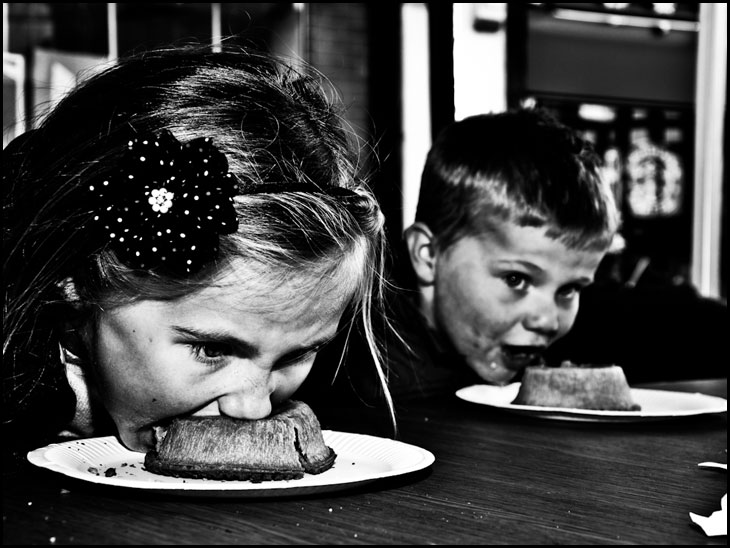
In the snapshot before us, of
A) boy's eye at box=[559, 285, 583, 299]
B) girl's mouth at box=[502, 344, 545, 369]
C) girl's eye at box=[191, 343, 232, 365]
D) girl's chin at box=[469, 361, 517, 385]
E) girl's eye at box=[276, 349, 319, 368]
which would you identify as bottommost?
girl's chin at box=[469, 361, 517, 385]

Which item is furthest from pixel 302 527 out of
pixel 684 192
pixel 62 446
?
pixel 684 192

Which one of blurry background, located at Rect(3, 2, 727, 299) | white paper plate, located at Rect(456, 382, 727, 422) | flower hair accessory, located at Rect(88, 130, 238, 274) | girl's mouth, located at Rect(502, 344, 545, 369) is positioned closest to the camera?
flower hair accessory, located at Rect(88, 130, 238, 274)

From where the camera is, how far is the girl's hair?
1225 millimetres

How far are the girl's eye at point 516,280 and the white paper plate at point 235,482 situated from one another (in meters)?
1.01

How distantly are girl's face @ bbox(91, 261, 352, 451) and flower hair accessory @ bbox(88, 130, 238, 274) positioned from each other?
0.05m

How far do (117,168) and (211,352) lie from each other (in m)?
0.26

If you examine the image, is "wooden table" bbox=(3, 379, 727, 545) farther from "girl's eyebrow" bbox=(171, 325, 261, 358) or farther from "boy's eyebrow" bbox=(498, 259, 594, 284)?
"boy's eyebrow" bbox=(498, 259, 594, 284)

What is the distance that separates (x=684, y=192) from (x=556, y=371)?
9.34 m

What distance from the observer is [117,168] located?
1.21 meters

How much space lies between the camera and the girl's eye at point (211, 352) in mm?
1189

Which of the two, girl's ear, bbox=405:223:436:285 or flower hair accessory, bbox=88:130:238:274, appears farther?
girl's ear, bbox=405:223:436:285

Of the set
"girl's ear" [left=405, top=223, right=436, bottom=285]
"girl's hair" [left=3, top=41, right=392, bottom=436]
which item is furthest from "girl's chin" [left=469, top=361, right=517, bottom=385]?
"girl's hair" [left=3, top=41, right=392, bottom=436]

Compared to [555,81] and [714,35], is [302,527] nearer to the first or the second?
[714,35]

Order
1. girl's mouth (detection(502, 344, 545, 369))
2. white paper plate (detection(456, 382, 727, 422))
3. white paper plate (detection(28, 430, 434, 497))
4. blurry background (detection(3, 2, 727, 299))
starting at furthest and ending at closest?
1. blurry background (detection(3, 2, 727, 299))
2. girl's mouth (detection(502, 344, 545, 369))
3. white paper plate (detection(456, 382, 727, 422))
4. white paper plate (detection(28, 430, 434, 497))
